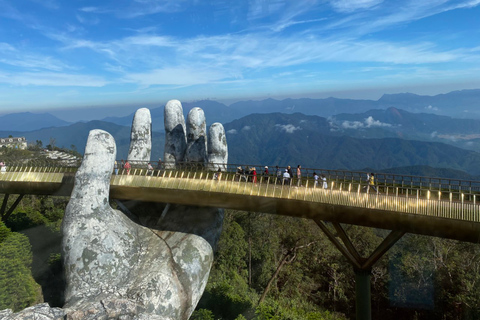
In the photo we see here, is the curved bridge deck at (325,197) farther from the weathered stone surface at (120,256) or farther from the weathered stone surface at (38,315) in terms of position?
the weathered stone surface at (38,315)

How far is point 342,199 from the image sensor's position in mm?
14234

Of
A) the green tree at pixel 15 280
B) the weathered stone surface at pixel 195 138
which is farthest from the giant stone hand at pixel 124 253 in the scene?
the green tree at pixel 15 280

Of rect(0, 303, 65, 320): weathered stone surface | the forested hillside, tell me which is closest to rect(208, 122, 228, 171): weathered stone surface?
the forested hillside

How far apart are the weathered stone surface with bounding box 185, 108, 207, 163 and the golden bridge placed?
13.9 feet

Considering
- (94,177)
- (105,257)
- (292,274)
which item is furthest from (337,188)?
(292,274)

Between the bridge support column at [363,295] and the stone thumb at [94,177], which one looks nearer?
the bridge support column at [363,295]

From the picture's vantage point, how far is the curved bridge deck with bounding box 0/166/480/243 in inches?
496

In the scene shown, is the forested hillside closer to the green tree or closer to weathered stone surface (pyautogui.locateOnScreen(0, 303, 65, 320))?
the green tree

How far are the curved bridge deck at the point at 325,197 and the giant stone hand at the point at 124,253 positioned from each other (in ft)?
6.27

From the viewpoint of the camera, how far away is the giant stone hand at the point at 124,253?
14055mm

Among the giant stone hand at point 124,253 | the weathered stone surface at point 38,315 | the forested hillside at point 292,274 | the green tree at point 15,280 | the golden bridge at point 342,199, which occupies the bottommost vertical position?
the forested hillside at point 292,274

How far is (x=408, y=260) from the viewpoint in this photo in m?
27.9

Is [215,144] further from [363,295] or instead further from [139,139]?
[363,295]

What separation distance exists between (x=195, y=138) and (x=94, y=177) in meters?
8.48
